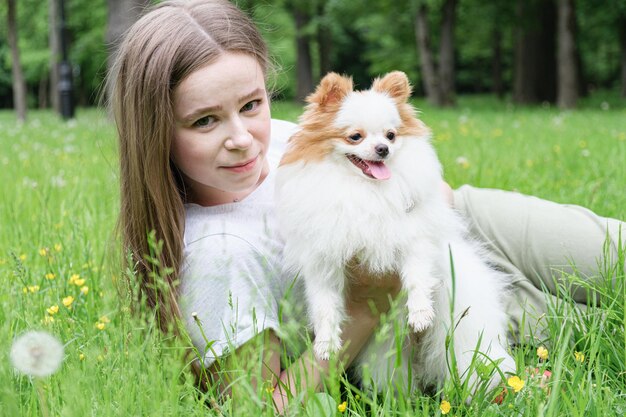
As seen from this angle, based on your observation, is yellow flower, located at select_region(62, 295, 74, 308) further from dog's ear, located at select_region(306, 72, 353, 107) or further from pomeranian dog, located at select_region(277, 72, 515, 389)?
dog's ear, located at select_region(306, 72, 353, 107)

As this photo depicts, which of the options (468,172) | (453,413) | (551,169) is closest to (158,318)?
(453,413)

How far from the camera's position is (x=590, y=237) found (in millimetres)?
2484

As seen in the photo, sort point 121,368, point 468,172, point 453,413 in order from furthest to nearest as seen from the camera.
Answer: point 468,172
point 453,413
point 121,368

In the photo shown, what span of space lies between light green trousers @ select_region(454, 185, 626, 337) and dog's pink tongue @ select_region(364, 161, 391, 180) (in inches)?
33.0

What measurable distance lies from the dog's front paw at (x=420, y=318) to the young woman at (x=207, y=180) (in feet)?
0.63

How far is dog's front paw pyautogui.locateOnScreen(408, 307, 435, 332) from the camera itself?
1732 millimetres

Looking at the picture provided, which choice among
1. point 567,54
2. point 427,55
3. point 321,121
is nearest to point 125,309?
point 321,121

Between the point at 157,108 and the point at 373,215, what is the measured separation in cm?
76

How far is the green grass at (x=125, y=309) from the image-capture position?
1.48 meters

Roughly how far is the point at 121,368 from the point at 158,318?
52 cm

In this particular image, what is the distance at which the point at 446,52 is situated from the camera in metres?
15.4

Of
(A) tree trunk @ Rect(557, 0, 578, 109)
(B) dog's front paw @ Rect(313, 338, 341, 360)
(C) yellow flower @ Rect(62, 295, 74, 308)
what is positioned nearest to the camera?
(B) dog's front paw @ Rect(313, 338, 341, 360)

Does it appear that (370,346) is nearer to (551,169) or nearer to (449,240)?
(449,240)

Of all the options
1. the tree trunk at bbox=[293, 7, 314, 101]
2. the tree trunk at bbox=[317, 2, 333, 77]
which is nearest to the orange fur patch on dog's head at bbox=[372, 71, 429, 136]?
the tree trunk at bbox=[293, 7, 314, 101]
